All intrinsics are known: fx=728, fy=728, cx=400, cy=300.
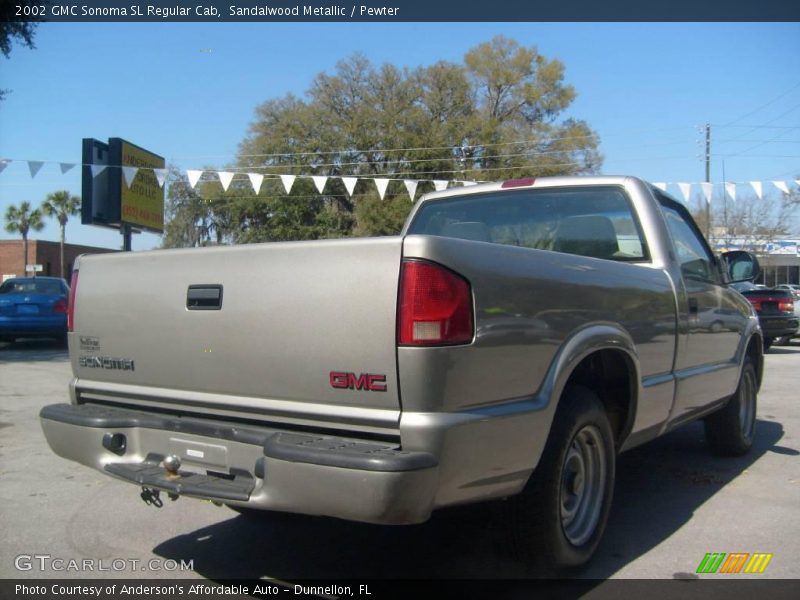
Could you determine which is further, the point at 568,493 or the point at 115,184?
the point at 115,184

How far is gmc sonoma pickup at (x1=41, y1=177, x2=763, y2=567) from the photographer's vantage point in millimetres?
2588

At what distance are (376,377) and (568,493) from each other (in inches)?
54.1

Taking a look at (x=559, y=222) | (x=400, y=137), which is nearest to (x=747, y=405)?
(x=559, y=222)

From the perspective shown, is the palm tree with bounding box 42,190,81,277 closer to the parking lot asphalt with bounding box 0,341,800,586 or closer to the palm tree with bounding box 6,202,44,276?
the palm tree with bounding box 6,202,44,276

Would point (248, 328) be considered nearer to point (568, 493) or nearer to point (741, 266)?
point (568, 493)

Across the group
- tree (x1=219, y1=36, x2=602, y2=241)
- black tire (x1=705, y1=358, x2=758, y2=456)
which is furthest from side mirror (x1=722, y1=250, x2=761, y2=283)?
tree (x1=219, y1=36, x2=602, y2=241)

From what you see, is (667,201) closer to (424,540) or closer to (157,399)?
(424,540)

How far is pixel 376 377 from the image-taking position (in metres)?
2.63

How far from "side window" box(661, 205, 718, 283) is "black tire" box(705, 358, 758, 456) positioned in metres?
0.99

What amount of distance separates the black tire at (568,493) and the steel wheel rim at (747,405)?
8.60 ft

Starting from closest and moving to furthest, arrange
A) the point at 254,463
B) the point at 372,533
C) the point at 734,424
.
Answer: the point at 254,463
the point at 372,533
the point at 734,424

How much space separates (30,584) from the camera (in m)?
3.42

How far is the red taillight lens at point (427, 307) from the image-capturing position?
259 cm

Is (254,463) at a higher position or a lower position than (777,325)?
higher
